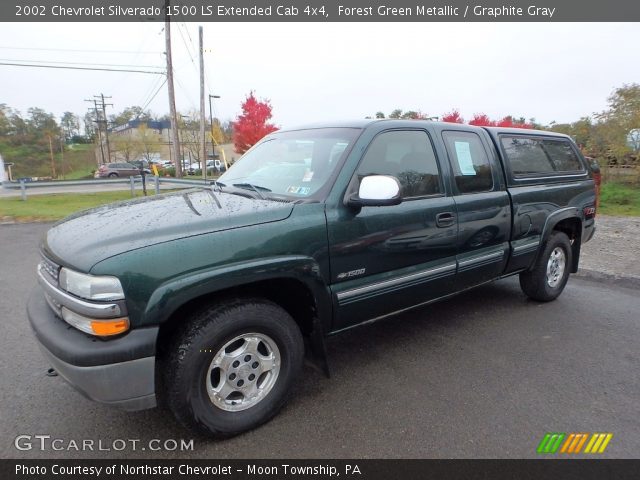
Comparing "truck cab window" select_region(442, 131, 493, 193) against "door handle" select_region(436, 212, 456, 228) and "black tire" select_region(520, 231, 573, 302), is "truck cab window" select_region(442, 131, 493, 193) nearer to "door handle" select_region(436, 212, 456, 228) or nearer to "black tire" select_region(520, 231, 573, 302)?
"door handle" select_region(436, 212, 456, 228)

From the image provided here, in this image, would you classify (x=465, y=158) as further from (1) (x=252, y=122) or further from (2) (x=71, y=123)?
(2) (x=71, y=123)

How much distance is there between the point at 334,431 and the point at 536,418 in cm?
131

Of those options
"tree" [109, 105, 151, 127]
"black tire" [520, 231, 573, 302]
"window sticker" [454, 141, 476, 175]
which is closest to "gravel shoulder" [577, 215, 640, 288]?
"black tire" [520, 231, 573, 302]

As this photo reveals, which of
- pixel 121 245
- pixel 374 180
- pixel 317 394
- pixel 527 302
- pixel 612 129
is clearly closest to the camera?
pixel 121 245

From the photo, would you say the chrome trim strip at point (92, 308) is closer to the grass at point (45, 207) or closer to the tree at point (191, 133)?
the grass at point (45, 207)

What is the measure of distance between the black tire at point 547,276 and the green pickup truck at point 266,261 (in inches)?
28.7

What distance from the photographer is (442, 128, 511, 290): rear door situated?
3.48m

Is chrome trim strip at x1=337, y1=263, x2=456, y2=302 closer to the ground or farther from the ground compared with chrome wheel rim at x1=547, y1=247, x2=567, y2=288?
farther from the ground

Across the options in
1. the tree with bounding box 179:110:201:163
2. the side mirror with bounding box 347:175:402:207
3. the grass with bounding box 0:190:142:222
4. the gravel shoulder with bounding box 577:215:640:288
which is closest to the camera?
the side mirror with bounding box 347:175:402:207

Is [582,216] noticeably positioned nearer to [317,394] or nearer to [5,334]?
[317,394]

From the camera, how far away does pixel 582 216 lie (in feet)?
15.7

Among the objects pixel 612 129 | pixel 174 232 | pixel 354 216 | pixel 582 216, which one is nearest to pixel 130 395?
pixel 174 232
